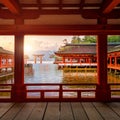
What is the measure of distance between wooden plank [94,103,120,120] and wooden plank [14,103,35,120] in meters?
1.77

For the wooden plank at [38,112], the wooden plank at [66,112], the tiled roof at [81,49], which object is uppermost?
the tiled roof at [81,49]

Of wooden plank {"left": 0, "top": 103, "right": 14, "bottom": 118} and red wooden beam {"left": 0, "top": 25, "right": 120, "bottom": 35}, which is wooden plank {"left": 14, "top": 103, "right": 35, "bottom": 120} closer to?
wooden plank {"left": 0, "top": 103, "right": 14, "bottom": 118}

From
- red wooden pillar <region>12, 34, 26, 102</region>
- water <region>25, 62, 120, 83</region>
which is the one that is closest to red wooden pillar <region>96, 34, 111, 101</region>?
red wooden pillar <region>12, 34, 26, 102</region>

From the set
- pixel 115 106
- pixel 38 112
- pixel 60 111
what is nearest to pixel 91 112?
pixel 60 111

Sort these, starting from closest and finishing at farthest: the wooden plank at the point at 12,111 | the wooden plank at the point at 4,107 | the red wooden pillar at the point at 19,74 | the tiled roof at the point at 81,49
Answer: the wooden plank at the point at 12,111 → the wooden plank at the point at 4,107 → the red wooden pillar at the point at 19,74 → the tiled roof at the point at 81,49

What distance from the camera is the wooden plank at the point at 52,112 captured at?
4.16 meters

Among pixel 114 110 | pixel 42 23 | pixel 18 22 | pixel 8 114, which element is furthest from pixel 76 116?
pixel 18 22

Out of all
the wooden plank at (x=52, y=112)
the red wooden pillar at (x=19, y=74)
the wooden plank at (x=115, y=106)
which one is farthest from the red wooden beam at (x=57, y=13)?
the wooden plank at (x=52, y=112)

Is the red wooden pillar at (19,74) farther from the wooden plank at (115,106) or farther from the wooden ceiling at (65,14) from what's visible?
the wooden plank at (115,106)

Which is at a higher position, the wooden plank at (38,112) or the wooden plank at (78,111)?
the wooden plank at (38,112)

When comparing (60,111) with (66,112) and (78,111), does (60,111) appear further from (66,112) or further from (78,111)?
(78,111)

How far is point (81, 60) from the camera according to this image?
105 ft

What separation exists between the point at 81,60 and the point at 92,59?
1.91 metres

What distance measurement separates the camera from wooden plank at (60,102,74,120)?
416 cm
